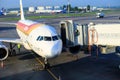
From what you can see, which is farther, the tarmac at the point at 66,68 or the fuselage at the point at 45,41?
the fuselage at the point at 45,41

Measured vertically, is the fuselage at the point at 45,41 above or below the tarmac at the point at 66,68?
above

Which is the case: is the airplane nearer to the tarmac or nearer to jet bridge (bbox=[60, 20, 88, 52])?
the tarmac

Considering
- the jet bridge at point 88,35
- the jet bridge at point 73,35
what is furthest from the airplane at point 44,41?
the jet bridge at point 88,35

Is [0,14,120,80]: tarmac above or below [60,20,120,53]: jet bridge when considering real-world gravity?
below

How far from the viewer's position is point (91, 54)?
1286 inches

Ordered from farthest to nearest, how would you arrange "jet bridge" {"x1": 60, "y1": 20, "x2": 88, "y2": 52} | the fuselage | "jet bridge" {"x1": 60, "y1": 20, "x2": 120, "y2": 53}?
1. "jet bridge" {"x1": 60, "y1": 20, "x2": 88, "y2": 52}
2. "jet bridge" {"x1": 60, "y1": 20, "x2": 120, "y2": 53}
3. the fuselage

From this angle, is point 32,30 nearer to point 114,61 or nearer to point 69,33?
point 69,33

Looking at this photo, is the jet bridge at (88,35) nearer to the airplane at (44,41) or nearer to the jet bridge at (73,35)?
the jet bridge at (73,35)

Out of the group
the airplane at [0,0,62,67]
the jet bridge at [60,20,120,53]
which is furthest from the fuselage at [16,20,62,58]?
the jet bridge at [60,20,120,53]

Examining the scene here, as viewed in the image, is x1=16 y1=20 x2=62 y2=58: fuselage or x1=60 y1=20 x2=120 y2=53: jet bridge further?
x1=60 y1=20 x2=120 y2=53: jet bridge

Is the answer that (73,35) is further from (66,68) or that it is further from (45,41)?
(45,41)

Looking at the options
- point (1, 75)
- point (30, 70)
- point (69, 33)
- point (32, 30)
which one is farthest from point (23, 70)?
point (69, 33)

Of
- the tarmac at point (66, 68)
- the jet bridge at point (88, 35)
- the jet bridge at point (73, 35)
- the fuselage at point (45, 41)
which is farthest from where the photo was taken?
the jet bridge at point (73, 35)

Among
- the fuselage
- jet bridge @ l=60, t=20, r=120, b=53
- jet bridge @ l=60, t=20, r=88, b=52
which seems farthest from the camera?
jet bridge @ l=60, t=20, r=88, b=52
